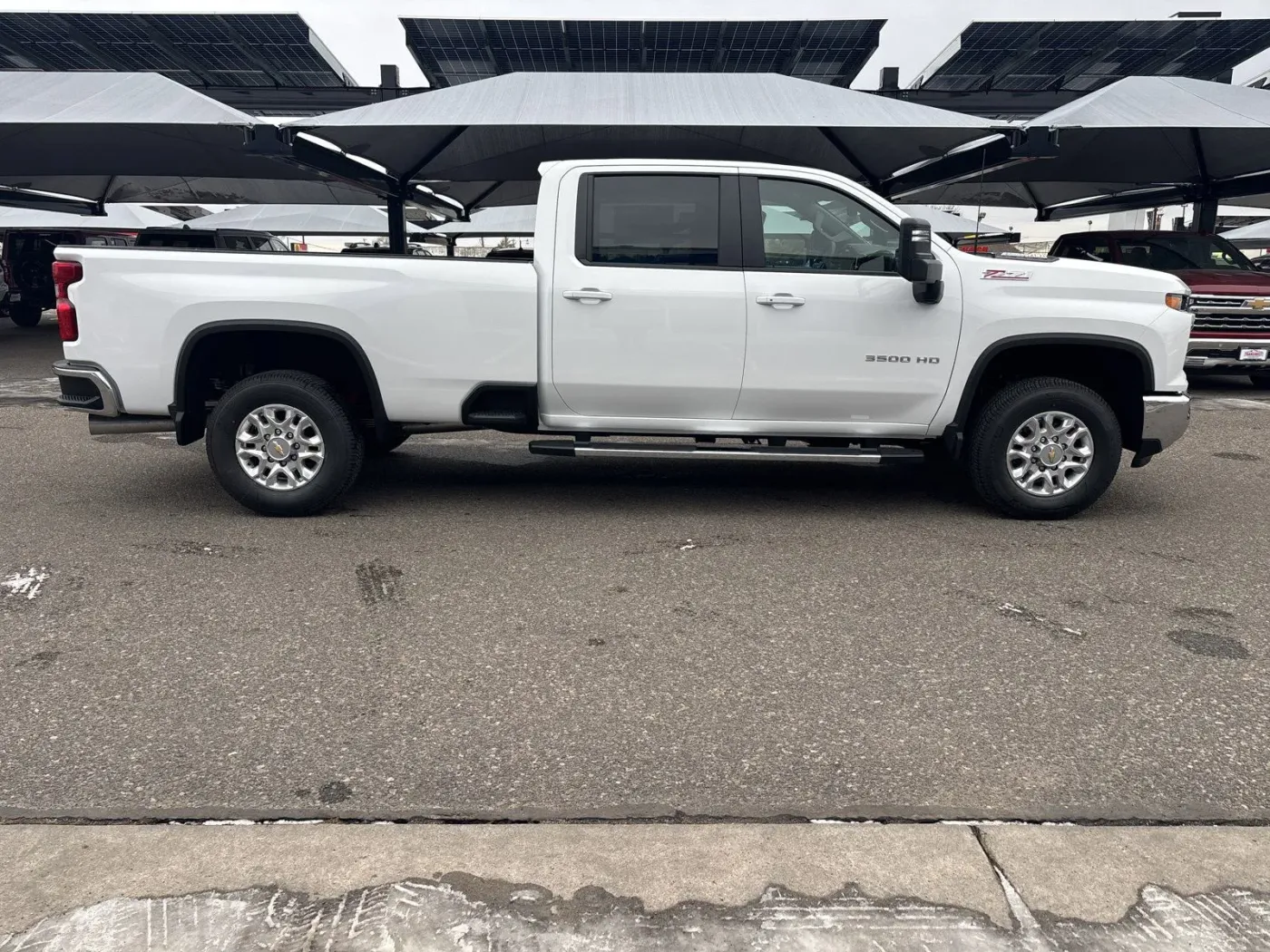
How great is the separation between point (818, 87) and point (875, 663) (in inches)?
337

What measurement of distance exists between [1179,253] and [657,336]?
9.24 metres

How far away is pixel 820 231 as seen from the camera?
548 cm

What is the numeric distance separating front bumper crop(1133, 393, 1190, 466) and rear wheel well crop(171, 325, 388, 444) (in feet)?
14.4

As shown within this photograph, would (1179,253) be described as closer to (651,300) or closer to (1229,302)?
(1229,302)

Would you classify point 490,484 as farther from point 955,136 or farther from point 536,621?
point 955,136

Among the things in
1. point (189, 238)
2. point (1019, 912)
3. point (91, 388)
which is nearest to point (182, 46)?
point (189, 238)

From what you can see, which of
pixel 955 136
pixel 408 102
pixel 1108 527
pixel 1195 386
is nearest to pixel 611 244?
pixel 1108 527

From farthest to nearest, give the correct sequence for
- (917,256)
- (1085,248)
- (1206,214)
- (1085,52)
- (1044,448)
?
(1085,52), (1206,214), (1085,248), (1044,448), (917,256)

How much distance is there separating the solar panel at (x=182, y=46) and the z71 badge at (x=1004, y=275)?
20411 millimetres

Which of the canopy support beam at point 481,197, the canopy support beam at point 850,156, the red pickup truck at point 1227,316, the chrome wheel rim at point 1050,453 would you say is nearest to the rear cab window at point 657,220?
the chrome wheel rim at point 1050,453

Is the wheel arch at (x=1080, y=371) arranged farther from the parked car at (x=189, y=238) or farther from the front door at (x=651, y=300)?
the parked car at (x=189, y=238)

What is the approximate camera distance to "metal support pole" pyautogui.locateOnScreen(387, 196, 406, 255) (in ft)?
50.1

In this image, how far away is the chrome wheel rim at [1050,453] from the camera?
5.61 meters

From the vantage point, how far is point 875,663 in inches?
147
